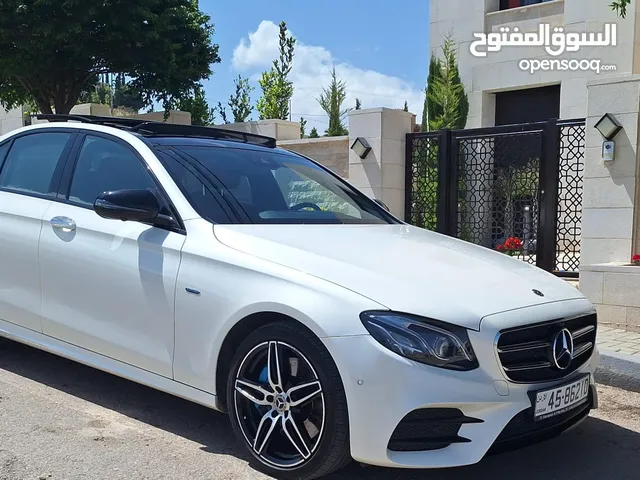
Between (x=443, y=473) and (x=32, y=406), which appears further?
(x=32, y=406)

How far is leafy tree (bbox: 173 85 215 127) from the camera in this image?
19.0 meters

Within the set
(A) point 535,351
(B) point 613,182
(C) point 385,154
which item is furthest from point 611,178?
(A) point 535,351

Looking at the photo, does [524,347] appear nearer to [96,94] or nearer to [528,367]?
[528,367]

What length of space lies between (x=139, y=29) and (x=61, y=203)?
1289 cm

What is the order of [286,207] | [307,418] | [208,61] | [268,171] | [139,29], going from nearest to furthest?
[307,418] → [286,207] → [268,171] → [139,29] → [208,61]

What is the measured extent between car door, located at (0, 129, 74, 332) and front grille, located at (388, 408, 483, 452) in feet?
8.50

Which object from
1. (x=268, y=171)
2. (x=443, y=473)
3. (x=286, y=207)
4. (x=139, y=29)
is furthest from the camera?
(x=139, y=29)

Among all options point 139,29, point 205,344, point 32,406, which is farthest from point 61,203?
point 139,29

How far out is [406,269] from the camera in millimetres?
3201

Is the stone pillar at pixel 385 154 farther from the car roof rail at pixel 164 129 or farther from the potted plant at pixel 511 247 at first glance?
the car roof rail at pixel 164 129

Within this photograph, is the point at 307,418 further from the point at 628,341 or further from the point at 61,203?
the point at 628,341

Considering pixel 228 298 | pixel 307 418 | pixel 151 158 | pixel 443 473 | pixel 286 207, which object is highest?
pixel 151 158

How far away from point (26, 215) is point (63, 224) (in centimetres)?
45

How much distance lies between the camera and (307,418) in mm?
3035
